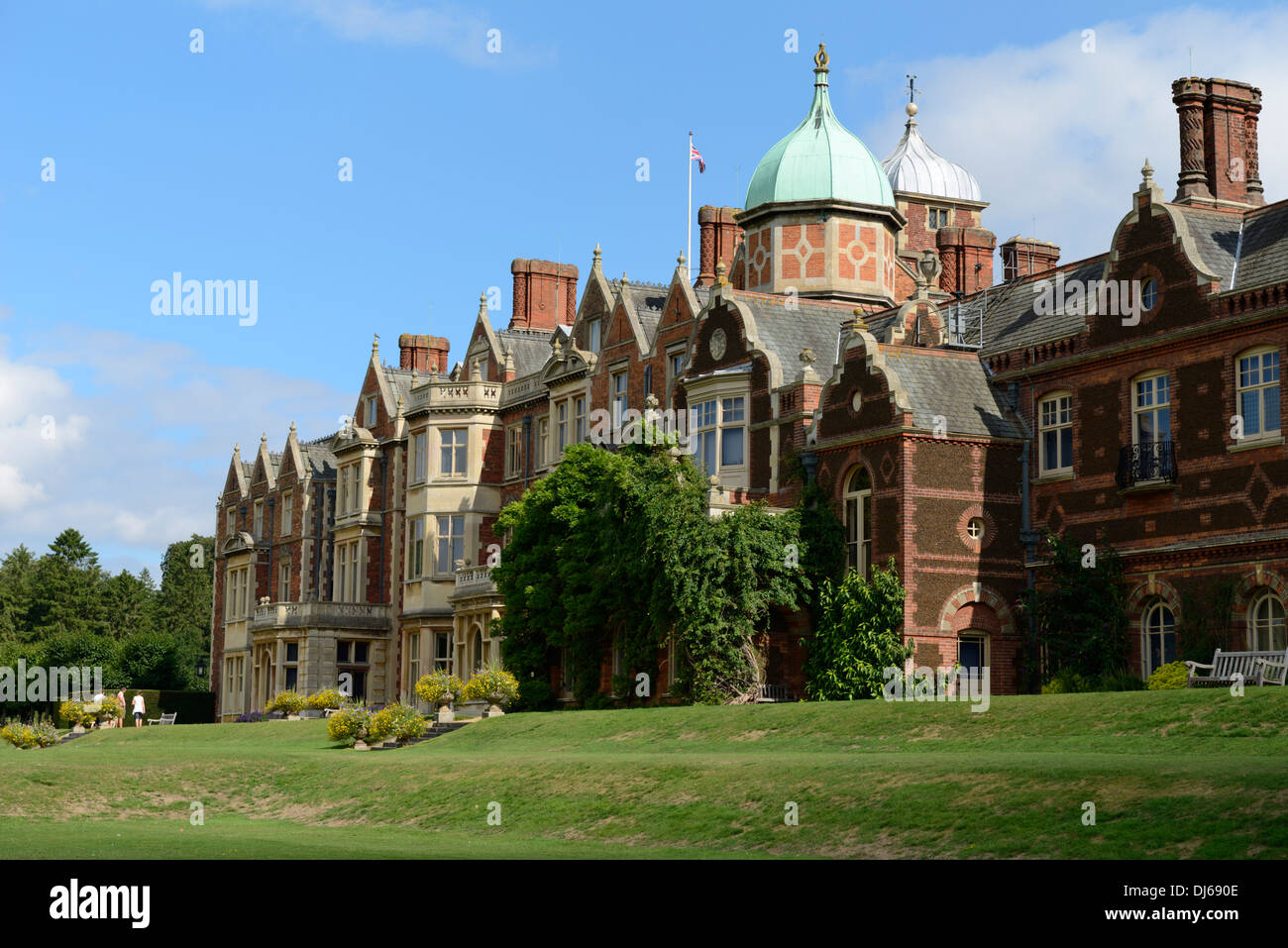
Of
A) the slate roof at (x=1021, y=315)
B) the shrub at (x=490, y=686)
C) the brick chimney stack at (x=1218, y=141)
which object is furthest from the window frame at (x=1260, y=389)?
the shrub at (x=490, y=686)

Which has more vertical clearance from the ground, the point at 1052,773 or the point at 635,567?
the point at 635,567

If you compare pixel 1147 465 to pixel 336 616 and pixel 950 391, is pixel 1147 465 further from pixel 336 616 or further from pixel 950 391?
pixel 336 616

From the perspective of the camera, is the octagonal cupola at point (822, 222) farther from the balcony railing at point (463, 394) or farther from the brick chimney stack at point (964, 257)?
the balcony railing at point (463, 394)

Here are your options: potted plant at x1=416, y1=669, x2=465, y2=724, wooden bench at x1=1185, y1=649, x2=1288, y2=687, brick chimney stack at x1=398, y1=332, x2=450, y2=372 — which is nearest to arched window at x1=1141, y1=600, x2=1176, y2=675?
wooden bench at x1=1185, y1=649, x2=1288, y2=687

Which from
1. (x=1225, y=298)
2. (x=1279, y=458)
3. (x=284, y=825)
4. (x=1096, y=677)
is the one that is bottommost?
(x=284, y=825)

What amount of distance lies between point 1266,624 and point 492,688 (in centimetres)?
2083

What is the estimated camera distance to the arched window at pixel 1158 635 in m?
34.2

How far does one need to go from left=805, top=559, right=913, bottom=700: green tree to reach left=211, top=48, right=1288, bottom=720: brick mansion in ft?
1.54

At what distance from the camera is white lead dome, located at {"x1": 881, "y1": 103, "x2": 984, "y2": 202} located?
7238 centimetres

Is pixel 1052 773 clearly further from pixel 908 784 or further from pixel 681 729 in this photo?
pixel 681 729

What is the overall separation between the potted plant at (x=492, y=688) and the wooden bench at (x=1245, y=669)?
20.0 m

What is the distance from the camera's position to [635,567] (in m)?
40.5

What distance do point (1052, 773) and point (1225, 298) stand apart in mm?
15352
